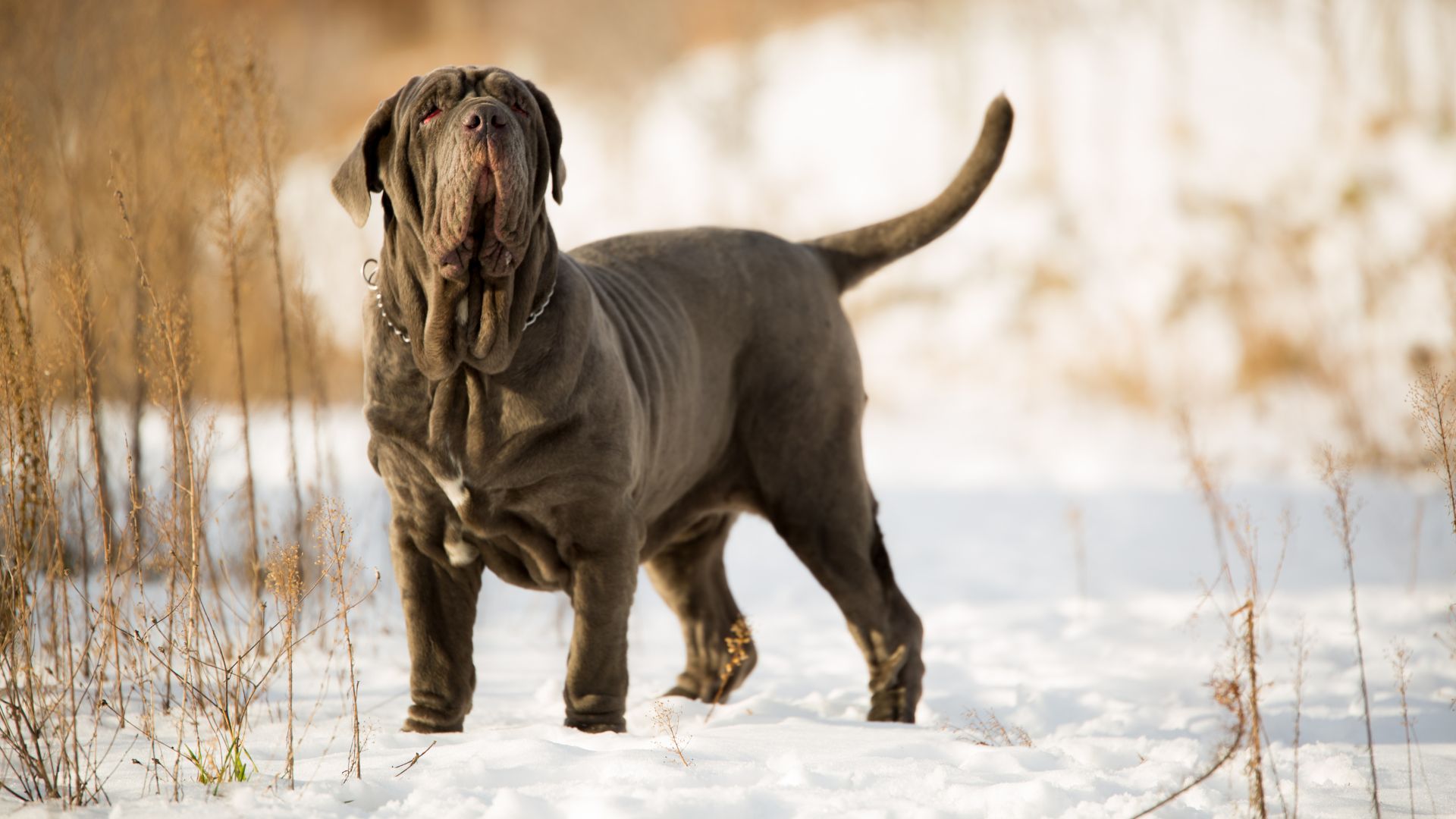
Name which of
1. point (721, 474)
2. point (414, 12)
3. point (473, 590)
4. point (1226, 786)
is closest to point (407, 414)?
point (473, 590)

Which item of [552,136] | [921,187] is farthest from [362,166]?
[921,187]

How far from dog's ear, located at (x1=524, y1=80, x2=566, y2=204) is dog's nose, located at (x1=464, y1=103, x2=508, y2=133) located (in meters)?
0.28

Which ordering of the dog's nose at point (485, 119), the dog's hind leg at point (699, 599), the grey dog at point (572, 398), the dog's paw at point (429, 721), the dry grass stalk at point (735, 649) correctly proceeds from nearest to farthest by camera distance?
the dog's nose at point (485, 119), the grey dog at point (572, 398), the dog's paw at point (429, 721), the dry grass stalk at point (735, 649), the dog's hind leg at point (699, 599)

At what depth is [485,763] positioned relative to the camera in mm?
2463

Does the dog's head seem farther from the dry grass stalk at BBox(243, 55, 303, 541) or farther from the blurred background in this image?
the dry grass stalk at BBox(243, 55, 303, 541)

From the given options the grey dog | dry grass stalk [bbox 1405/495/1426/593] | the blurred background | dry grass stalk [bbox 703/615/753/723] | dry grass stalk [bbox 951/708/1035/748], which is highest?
the blurred background

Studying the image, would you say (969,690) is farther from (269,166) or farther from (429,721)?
(269,166)

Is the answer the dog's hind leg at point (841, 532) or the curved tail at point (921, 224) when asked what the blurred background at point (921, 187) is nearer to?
the curved tail at point (921, 224)

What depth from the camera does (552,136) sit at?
2977 millimetres

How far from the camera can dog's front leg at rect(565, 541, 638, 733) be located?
119 inches

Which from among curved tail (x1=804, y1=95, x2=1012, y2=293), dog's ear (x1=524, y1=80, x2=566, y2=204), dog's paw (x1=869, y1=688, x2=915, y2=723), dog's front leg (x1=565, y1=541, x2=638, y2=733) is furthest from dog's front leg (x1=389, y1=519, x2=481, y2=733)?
curved tail (x1=804, y1=95, x2=1012, y2=293)

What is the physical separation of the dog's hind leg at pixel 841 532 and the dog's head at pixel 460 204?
3.76 ft

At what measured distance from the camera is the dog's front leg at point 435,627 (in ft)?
10.3

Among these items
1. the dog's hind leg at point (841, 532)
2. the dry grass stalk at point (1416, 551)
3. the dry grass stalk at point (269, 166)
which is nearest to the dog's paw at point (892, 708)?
the dog's hind leg at point (841, 532)
